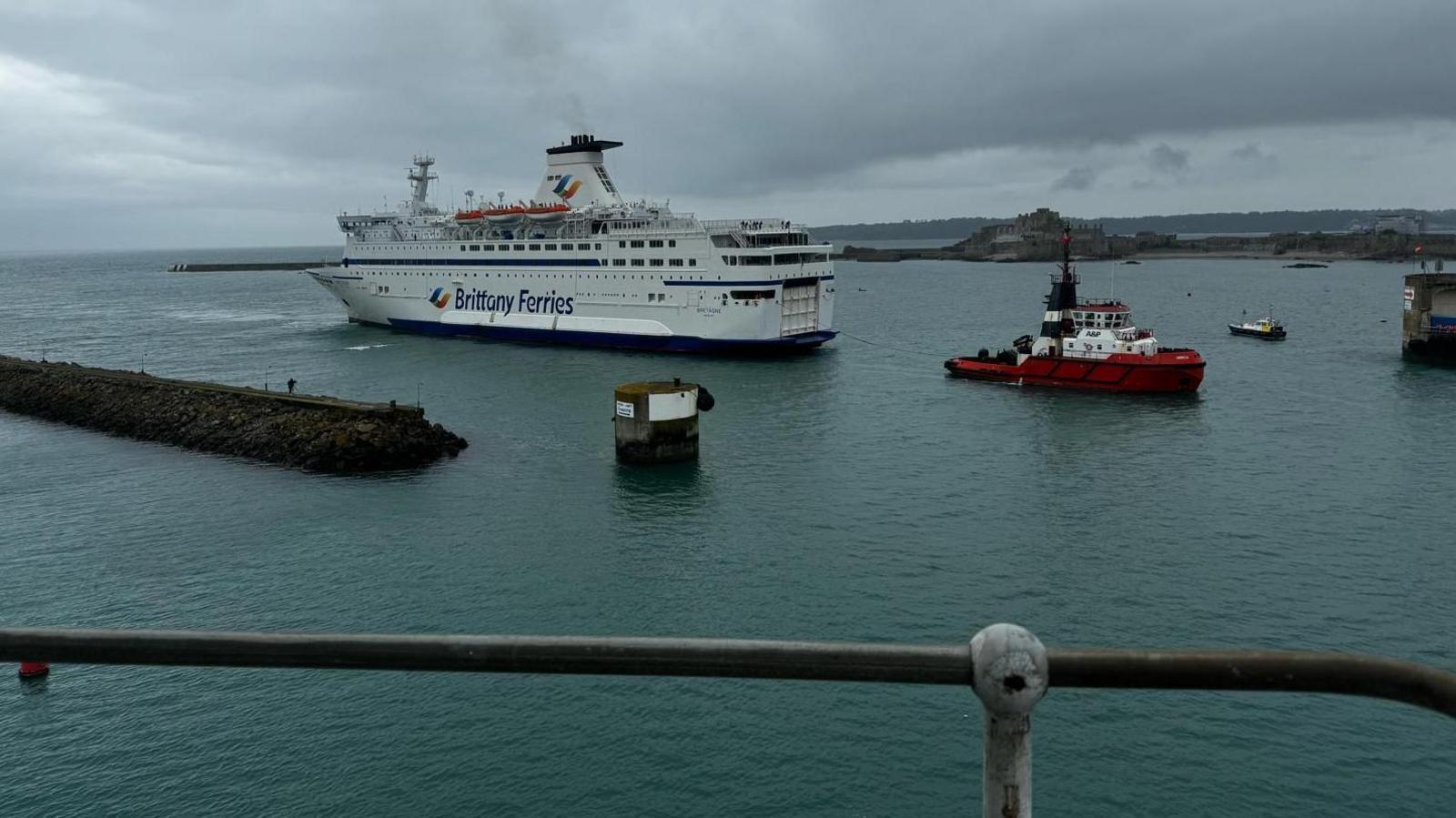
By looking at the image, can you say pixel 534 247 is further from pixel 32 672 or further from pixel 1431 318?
pixel 1431 318

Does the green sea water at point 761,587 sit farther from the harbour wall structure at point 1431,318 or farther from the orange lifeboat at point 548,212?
the orange lifeboat at point 548,212

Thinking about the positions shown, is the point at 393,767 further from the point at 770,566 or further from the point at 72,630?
the point at 72,630

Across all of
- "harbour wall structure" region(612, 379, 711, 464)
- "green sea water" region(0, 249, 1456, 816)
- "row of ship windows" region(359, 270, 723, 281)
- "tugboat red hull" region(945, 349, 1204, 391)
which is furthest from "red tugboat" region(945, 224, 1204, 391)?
"harbour wall structure" region(612, 379, 711, 464)

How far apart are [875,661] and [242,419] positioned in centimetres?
3319

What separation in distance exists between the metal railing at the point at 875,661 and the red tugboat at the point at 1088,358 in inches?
1550

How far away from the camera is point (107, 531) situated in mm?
22359

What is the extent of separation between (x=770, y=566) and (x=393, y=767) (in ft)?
29.5

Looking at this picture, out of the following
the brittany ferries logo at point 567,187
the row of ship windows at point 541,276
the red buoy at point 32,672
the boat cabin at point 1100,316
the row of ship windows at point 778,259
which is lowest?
the red buoy at point 32,672

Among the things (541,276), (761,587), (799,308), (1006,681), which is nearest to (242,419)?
(761,587)

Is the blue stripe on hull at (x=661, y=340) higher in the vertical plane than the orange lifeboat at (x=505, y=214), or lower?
lower

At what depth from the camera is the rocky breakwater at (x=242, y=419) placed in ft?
92.2

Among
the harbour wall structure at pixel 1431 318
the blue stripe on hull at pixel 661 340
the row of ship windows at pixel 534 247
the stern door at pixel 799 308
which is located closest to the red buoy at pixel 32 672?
the blue stripe on hull at pixel 661 340

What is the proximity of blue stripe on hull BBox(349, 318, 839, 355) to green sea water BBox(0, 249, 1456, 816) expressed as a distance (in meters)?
7.91

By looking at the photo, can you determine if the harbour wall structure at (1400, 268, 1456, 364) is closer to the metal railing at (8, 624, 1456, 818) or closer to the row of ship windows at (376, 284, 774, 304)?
the row of ship windows at (376, 284, 774, 304)
